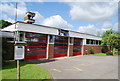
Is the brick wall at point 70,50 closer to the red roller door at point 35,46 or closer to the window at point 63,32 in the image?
the window at point 63,32

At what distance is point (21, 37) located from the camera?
11.4m

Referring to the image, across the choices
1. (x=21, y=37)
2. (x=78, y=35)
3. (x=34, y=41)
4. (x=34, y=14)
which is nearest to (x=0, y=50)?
(x=21, y=37)

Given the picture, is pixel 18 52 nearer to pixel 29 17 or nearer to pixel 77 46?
pixel 29 17

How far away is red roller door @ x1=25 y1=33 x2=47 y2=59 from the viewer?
466 inches

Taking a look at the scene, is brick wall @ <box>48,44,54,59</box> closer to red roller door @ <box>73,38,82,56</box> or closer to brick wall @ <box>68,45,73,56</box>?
brick wall @ <box>68,45,73,56</box>

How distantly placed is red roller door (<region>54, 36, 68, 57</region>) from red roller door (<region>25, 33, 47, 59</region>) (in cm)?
199

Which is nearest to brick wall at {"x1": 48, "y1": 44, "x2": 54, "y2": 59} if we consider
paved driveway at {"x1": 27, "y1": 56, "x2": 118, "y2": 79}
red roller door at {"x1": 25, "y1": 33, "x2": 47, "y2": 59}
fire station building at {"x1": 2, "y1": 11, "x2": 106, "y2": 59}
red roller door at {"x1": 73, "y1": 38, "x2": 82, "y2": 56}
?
fire station building at {"x1": 2, "y1": 11, "x2": 106, "y2": 59}

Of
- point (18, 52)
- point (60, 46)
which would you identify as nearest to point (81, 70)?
point (18, 52)

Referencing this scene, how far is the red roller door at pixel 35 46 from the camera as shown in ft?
38.8

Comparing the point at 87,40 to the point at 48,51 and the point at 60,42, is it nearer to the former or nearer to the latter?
the point at 60,42

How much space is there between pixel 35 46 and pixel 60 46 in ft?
14.3

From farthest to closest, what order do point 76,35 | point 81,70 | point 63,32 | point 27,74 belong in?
point 76,35
point 63,32
point 81,70
point 27,74

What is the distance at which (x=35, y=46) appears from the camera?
12516mm

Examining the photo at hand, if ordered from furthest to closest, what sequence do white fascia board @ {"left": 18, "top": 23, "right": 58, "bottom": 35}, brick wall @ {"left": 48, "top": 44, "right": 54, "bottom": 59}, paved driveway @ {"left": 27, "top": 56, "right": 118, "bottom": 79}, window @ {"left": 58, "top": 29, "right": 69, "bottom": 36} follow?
window @ {"left": 58, "top": 29, "right": 69, "bottom": 36} → brick wall @ {"left": 48, "top": 44, "right": 54, "bottom": 59} → white fascia board @ {"left": 18, "top": 23, "right": 58, "bottom": 35} → paved driveway @ {"left": 27, "top": 56, "right": 118, "bottom": 79}
